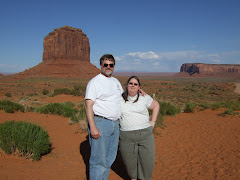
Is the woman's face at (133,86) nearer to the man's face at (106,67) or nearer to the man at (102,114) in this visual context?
the man at (102,114)

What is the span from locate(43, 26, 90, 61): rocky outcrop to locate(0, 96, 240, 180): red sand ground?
64.9 metres

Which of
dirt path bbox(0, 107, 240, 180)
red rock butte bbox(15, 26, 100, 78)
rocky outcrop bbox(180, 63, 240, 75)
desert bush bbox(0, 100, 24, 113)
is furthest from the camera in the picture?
rocky outcrop bbox(180, 63, 240, 75)

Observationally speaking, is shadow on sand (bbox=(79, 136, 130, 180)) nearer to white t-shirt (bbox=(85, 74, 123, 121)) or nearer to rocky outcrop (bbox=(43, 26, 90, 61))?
white t-shirt (bbox=(85, 74, 123, 121))

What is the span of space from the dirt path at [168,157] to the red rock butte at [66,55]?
2166 inches

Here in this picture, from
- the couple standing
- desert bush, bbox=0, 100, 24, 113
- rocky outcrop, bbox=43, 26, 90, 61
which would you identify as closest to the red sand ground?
desert bush, bbox=0, 100, 24, 113

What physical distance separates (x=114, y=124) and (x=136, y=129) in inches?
15.3

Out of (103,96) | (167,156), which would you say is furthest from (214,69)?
(103,96)

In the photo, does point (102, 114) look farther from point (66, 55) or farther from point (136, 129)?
point (66, 55)

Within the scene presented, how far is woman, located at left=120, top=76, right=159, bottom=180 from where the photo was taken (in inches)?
110

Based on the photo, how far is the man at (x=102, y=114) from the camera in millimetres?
2449

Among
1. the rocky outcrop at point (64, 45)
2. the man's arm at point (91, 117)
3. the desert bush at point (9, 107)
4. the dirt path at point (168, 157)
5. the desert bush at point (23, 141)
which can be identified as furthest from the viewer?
the rocky outcrop at point (64, 45)

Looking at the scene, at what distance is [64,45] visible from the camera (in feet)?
225

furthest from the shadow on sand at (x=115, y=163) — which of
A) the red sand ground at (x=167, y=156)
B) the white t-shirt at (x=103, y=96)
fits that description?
the white t-shirt at (x=103, y=96)

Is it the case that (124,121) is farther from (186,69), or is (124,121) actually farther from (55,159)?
(186,69)
